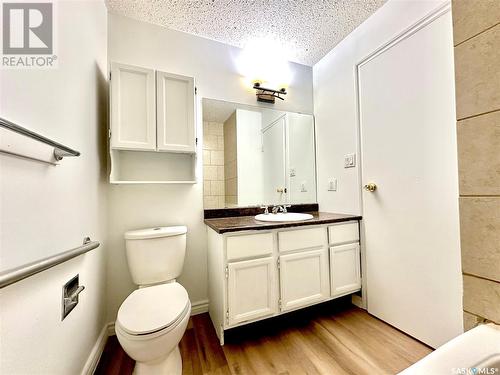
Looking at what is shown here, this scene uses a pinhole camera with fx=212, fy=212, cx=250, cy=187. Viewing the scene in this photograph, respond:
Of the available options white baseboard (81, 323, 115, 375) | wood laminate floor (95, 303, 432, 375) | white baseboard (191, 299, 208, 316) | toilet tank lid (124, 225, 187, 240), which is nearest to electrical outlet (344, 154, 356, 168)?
wood laminate floor (95, 303, 432, 375)

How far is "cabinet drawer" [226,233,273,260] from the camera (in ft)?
4.50

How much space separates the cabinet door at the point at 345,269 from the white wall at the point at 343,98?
35cm

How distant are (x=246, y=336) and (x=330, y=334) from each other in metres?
0.59

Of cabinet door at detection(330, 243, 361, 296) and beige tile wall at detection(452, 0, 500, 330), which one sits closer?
beige tile wall at detection(452, 0, 500, 330)

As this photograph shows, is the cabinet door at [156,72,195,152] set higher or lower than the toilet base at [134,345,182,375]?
higher

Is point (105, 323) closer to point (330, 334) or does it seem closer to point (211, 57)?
point (330, 334)

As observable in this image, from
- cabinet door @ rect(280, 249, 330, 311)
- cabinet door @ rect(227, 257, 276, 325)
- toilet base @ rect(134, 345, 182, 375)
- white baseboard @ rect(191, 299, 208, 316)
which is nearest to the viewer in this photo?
toilet base @ rect(134, 345, 182, 375)

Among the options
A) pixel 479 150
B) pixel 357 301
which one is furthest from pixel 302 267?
pixel 479 150

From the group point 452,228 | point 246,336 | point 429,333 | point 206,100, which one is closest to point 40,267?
point 246,336

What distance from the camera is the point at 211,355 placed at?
4.33 ft

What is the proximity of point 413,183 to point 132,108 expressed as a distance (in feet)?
6.48

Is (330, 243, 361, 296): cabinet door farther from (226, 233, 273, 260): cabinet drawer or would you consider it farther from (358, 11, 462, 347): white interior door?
(226, 233, 273, 260): cabinet drawer

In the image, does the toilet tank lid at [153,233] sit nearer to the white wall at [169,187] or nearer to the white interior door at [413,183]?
the white wall at [169,187]

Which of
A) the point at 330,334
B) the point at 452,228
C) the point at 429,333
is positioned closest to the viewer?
the point at 452,228
